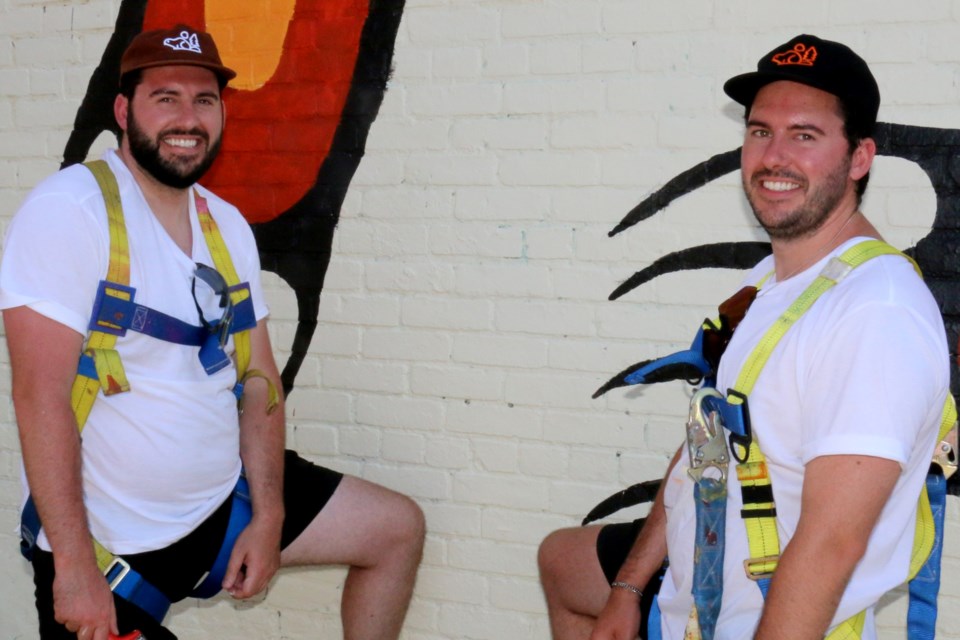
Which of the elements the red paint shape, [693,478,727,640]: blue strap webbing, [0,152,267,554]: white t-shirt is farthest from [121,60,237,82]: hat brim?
[693,478,727,640]: blue strap webbing

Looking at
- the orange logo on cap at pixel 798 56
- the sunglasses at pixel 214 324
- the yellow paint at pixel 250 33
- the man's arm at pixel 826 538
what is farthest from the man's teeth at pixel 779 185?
the yellow paint at pixel 250 33

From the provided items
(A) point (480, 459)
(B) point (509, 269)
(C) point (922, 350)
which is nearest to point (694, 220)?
(B) point (509, 269)

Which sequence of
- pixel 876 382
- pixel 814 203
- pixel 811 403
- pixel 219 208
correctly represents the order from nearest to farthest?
pixel 876 382
pixel 811 403
pixel 814 203
pixel 219 208

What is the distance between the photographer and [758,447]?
85.8 inches

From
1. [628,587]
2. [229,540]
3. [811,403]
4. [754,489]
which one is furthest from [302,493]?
[811,403]

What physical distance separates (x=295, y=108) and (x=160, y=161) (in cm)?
88

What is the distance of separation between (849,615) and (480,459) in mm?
1631

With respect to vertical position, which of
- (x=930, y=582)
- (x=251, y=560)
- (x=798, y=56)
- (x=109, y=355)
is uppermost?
(x=798, y=56)

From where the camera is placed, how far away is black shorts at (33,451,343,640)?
2.71m

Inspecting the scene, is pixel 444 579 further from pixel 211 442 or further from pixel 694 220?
pixel 694 220

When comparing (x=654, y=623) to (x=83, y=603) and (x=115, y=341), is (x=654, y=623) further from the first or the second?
(x=115, y=341)

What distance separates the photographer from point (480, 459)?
11.7ft

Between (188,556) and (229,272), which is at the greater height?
(229,272)

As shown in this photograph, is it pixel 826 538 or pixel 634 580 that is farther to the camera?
pixel 634 580
